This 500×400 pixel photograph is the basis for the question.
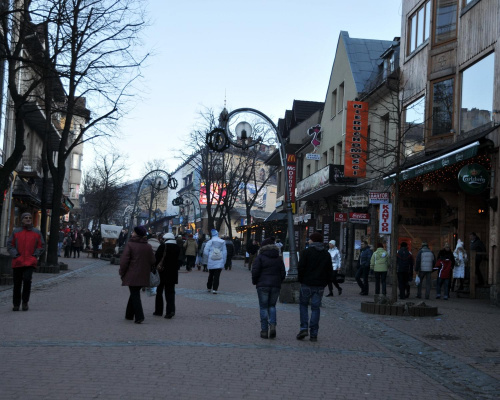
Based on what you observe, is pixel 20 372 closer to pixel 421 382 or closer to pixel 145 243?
pixel 421 382

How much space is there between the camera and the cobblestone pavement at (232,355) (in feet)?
23.0

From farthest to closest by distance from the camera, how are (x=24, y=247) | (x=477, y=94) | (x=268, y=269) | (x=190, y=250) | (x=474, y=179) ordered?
(x=190, y=250), (x=477, y=94), (x=474, y=179), (x=24, y=247), (x=268, y=269)

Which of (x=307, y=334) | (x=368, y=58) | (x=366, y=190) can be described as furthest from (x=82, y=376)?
(x=368, y=58)

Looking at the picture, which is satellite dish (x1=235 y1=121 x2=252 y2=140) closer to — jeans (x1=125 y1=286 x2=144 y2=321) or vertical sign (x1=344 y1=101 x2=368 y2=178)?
jeans (x1=125 y1=286 x2=144 y2=321)

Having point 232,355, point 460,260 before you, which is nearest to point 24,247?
point 232,355

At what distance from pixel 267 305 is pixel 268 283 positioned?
0.33m

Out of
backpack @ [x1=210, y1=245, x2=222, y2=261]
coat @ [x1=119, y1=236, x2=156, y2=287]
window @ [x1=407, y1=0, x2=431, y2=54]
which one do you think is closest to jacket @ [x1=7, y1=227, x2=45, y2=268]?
coat @ [x1=119, y1=236, x2=156, y2=287]

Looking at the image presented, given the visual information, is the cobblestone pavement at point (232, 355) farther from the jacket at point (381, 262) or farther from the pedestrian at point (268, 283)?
the jacket at point (381, 262)

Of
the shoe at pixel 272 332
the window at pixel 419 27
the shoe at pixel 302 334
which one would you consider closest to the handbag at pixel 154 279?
the shoe at pixel 272 332

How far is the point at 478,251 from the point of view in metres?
20.5

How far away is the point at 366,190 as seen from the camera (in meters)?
31.2

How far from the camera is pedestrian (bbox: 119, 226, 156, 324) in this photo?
12.1m

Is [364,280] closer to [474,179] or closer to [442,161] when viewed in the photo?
[442,161]

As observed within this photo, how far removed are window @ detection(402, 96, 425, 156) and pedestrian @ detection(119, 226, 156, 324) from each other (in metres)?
13.5
